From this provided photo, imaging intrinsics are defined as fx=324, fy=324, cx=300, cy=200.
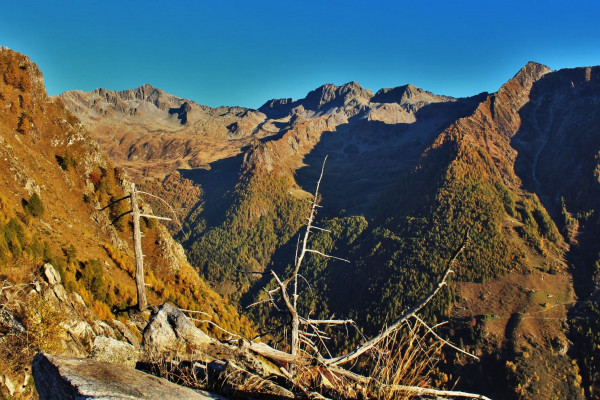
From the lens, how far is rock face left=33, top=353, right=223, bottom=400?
4668 millimetres

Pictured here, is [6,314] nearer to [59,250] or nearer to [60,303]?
[60,303]

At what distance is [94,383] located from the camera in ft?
15.9

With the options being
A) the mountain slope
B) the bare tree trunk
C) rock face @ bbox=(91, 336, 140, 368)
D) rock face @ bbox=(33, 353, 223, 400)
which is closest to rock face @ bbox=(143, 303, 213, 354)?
rock face @ bbox=(91, 336, 140, 368)

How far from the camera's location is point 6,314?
396 inches

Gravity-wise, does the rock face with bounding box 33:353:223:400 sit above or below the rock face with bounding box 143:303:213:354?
above

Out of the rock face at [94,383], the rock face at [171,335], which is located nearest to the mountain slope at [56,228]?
the rock face at [171,335]

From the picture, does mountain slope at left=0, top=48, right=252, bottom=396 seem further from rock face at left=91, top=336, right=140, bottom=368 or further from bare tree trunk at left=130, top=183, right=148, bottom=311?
rock face at left=91, top=336, right=140, bottom=368

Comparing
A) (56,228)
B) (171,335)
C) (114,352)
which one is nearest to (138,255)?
(114,352)

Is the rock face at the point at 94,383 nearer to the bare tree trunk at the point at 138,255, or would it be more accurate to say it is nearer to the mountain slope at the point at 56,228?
the mountain slope at the point at 56,228

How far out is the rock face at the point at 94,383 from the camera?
467 cm

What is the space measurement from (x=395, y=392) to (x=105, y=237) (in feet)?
147

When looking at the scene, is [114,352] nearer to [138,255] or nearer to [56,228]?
[138,255]

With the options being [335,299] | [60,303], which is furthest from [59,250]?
[335,299]

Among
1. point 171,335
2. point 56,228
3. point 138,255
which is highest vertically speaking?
point 56,228
